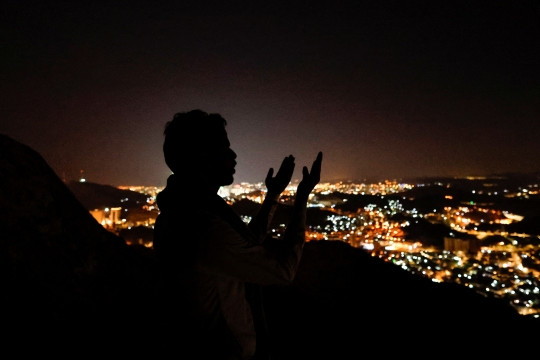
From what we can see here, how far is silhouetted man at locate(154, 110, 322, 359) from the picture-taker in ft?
3.31

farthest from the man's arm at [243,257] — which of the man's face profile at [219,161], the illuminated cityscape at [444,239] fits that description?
the illuminated cityscape at [444,239]

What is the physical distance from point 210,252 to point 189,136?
18.8 inches

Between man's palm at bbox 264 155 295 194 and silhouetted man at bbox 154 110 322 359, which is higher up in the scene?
man's palm at bbox 264 155 295 194

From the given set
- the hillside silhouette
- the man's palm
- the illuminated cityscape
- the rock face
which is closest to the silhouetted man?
the man's palm

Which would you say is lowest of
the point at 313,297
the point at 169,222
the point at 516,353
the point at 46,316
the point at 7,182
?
the point at 516,353

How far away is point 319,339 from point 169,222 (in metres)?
4.52

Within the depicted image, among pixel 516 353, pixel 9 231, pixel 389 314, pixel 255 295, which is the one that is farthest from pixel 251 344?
pixel 516 353

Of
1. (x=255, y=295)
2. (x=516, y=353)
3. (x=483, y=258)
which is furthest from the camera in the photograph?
(x=483, y=258)

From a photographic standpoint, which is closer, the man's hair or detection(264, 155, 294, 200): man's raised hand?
the man's hair

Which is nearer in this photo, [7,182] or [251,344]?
[251,344]

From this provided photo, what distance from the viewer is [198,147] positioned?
118 cm

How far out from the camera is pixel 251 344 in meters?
1.18

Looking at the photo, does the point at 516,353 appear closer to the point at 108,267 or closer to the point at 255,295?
the point at 255,295

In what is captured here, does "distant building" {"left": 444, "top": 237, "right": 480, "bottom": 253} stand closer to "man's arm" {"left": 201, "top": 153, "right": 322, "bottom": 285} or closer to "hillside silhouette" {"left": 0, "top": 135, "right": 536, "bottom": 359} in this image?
"hillside silhouette" {"left": 0, "top": 135, "right": 536, "bottom": 359}
